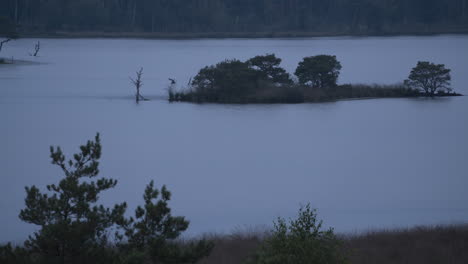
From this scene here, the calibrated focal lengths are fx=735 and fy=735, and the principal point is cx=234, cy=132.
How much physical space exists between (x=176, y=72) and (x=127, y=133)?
1593 cm

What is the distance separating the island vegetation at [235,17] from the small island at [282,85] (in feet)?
105

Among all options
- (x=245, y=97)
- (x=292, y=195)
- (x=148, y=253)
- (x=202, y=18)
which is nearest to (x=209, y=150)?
(x=292, y=195)

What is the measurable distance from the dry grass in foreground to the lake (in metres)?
1.68

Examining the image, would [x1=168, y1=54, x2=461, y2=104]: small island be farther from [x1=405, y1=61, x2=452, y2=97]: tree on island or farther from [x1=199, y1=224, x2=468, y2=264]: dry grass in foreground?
[x1=199, y1=224, x2=468, y2=264]: dry grass in foreground

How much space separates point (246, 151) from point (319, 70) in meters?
8.22

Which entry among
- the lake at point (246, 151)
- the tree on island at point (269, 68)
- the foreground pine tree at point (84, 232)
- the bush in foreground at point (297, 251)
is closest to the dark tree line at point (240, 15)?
the lake at point (246, 151)

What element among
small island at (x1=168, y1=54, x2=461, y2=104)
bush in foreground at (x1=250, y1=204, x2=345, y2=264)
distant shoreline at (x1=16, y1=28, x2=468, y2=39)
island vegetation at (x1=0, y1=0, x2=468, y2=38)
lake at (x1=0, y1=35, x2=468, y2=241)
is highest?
island vegetation at (x1=0, y1=0, x2=468, y2=38)

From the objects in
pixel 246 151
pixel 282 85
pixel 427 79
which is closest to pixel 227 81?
pixel 282 85

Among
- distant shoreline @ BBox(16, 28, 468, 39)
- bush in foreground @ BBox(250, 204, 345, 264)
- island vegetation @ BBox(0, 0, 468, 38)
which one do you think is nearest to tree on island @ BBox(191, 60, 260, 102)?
bush in foreground @ BBox(250, 204, 345, 264)

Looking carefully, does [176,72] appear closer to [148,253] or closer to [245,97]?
[245,97]

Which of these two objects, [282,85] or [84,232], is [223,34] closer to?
[282,85]

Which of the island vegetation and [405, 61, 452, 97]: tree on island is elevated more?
the island vegetation

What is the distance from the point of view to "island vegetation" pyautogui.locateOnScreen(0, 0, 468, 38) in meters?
56.4

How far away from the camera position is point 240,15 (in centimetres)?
6012
